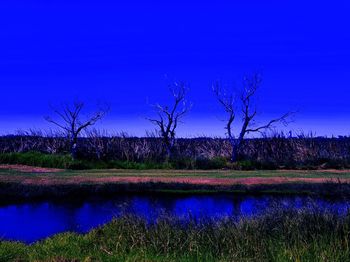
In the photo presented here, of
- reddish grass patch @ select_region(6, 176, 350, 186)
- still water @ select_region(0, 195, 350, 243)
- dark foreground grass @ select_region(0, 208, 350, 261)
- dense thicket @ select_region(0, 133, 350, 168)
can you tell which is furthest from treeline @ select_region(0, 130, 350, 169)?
dark foreground grass @ select_region(0, 208, 350, 261)

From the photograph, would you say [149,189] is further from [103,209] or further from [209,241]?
[209,241]

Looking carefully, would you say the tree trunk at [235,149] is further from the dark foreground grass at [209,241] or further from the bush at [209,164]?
the dark foreground grass at [209,241]

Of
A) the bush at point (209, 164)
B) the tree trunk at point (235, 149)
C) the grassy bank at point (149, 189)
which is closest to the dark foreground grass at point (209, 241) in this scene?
the grassy bank at point (149, 189)

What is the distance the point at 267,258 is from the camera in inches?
516

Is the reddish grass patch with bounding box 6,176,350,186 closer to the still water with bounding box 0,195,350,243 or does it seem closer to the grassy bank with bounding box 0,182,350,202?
the grassy bank with bounding box 0,182,350,202

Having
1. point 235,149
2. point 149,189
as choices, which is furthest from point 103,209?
point 235,149

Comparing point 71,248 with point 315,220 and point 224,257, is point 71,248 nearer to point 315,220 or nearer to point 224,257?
point 224,257

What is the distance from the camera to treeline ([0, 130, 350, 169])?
2041 inches

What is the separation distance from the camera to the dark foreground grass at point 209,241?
13109 mm

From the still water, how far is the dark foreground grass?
5.78 feet

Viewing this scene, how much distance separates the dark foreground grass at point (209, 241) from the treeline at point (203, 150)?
112 ft

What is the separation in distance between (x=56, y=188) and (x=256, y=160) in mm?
27214

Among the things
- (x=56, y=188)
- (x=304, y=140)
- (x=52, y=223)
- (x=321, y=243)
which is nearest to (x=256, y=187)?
(x=56, y=188)

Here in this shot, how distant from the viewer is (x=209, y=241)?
14734 millimetres
